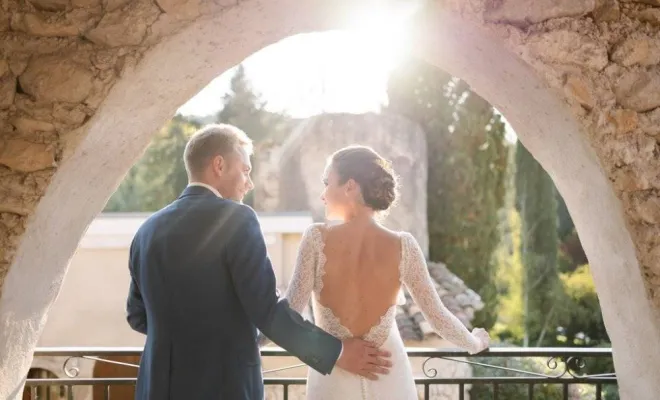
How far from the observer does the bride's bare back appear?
2152mm

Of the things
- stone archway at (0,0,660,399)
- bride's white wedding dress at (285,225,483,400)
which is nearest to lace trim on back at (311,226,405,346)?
bride's white wedding dress at (285,225,483,400)

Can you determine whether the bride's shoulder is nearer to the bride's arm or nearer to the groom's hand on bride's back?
the bride's arm

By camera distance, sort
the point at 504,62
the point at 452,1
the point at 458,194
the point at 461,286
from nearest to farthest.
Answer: the point at 452,1
the point at 504,62
the point at 461,286
the point at 458,194

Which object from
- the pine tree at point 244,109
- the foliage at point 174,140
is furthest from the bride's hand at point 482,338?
the pine tree at point 244,109

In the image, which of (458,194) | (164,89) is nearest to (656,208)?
(164,89)

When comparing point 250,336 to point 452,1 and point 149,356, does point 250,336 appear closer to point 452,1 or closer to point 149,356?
point 149,356

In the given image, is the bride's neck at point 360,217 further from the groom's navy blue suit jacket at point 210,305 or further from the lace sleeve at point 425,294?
the groom's navy blue suit jacket at point 210,305

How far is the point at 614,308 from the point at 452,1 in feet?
3.49

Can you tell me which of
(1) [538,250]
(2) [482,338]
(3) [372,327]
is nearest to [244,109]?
(1) [538,250]

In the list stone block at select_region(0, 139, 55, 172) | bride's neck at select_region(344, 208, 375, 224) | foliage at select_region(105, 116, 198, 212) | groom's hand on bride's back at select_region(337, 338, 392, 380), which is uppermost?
foliage at select_region(105, 116, 198, 212)

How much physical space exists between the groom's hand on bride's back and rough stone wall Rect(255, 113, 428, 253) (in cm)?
962

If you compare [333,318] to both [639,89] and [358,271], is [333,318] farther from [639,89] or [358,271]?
[639,89]

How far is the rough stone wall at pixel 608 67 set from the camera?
1.89 metres

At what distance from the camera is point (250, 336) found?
1914 mm
